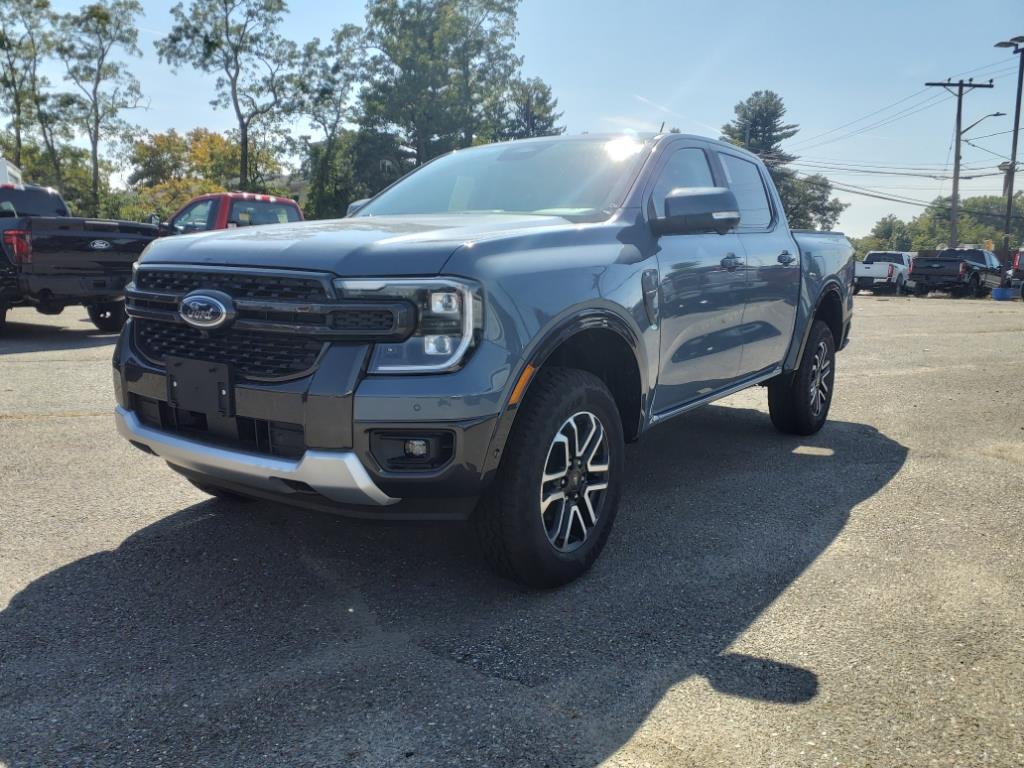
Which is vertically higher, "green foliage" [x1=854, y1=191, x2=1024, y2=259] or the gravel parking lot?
"green foliage" [x1=854, y1=191, x2=1024, y2=259]

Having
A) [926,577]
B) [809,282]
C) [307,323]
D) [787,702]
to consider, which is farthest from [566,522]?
[809,282]

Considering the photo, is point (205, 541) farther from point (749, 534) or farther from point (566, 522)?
point (749, 534)

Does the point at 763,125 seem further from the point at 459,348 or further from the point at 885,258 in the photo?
the point at 459,348

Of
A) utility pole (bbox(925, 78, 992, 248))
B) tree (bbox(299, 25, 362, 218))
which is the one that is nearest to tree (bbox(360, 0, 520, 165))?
tree (bbox(299, 25, 362, 218))

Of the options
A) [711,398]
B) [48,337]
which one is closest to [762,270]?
[711,398]

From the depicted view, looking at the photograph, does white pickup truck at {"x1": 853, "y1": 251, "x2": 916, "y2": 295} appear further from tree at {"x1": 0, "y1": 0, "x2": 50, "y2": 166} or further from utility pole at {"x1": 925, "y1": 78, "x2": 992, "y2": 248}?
tree at {"x1": 0, "y1": 0, "x2": 50, "y2": 166}

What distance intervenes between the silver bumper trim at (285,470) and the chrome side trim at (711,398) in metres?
1.59

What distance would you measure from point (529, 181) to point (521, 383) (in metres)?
1.61

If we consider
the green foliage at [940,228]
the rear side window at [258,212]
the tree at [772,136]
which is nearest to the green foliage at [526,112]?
the tree at [772,136]

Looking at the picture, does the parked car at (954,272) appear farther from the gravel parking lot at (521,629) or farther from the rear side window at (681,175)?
the rear side window at (681,175)

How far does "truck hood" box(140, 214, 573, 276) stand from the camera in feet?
9.02

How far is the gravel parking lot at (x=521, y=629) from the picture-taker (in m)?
2.29

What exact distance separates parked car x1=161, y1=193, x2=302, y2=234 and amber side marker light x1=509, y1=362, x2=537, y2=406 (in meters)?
→ 11.2

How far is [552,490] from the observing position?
3.14 m
